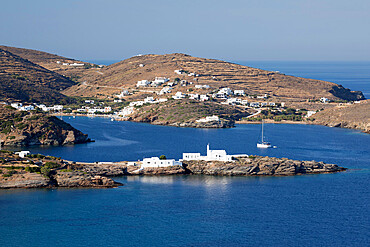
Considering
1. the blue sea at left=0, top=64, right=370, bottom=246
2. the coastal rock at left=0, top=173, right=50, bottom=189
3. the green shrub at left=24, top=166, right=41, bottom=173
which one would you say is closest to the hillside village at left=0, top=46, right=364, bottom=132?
the blue sea at left=0, top=64, right=370, bottom=246

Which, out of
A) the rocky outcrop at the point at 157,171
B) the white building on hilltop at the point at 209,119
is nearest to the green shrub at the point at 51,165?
the rocky outcrop at the point at 157,171

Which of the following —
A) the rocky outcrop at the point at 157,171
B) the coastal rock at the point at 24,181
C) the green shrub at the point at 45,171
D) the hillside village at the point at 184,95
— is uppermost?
the hillside village at the point at 184,95

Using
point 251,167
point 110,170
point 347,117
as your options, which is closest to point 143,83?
point 347,117

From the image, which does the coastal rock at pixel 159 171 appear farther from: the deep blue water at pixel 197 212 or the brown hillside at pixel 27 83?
the brown hillside at pixel 27 83

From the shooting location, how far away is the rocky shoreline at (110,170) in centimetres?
6288

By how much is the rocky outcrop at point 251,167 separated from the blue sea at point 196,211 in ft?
4.89

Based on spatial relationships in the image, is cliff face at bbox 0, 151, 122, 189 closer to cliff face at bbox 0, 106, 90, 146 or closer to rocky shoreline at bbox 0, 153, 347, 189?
rocky shoreline at bbox 0, 153, 347, 189

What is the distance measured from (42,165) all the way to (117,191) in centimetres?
1052

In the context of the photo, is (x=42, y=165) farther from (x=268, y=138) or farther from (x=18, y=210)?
(x=268, y=138)

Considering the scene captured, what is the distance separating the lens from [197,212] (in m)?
55.2

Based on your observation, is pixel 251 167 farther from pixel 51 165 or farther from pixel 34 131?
pixel 34 131

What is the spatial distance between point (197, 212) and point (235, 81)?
410 ft

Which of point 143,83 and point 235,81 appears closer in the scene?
point 235,81

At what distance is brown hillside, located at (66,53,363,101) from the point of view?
170m
